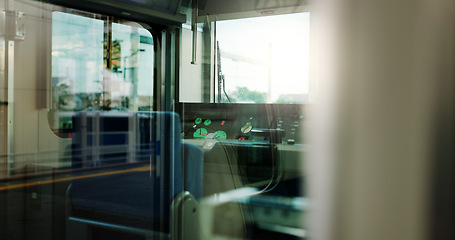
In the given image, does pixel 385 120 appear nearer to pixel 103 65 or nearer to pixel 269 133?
pixel 103 65

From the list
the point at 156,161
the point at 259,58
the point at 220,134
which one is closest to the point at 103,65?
the point at 156,161

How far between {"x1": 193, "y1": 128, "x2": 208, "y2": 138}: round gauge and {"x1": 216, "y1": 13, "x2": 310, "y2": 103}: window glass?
11.4 inches

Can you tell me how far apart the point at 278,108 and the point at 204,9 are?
0.81m

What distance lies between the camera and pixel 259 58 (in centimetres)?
272

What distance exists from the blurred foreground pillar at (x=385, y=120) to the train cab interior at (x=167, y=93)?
58.0 inches

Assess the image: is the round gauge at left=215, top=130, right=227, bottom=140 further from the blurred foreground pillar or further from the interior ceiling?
the blurred foreground pillar

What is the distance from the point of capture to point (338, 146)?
42 centimetres

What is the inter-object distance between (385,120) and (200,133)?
2294 millimetres

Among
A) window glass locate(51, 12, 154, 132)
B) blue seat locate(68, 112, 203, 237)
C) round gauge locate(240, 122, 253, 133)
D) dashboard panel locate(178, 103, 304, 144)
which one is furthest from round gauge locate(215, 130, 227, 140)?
window glass locate(51, 12, 154, 132)

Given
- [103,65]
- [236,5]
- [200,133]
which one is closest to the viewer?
[103,65]

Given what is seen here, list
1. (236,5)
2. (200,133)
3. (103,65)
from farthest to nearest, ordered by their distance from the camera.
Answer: (236,5)
(200,133)
(103,65)

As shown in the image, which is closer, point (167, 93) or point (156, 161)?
point (156, 161)

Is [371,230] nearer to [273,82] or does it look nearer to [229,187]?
[229,187]

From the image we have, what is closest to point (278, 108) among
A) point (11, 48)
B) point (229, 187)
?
point (229, 187)
